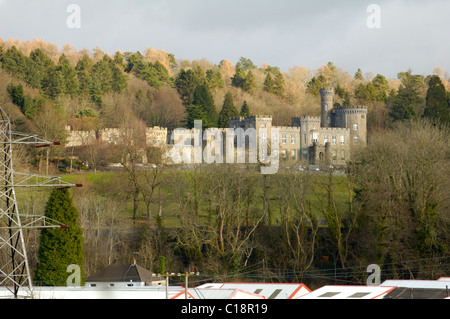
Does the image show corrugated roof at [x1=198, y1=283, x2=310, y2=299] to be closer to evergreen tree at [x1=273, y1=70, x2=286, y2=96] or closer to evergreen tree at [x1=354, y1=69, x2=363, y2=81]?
evergreen tree at [x1=273, y1=70, x2=286, y2=96]

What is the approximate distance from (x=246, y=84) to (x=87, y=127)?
3837 cm

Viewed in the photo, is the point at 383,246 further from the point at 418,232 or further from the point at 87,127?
the point at 87,127

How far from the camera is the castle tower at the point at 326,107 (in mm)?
85875

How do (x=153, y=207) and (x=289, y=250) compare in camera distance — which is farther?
(x=153, y=207)

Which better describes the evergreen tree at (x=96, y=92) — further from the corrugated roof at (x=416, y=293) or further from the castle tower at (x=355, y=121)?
the corrugated roof at (x=416, y=293)

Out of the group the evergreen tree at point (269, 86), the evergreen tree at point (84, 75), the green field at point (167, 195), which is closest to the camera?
the green field at point (167, 195)

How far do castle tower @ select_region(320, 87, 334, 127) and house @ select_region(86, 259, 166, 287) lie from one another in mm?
45316

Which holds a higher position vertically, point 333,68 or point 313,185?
point 333,68

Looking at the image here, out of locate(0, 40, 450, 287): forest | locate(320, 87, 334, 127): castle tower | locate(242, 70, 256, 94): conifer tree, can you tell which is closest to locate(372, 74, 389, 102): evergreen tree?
locate(242, 70, 256, 94): conifer tree

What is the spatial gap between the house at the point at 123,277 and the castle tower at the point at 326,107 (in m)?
45.3

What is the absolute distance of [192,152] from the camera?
7512 centimetres

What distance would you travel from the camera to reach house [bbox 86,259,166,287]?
42.1 metres

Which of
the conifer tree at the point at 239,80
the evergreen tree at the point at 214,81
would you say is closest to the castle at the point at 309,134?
the evergreen tree at the point at 214,81
